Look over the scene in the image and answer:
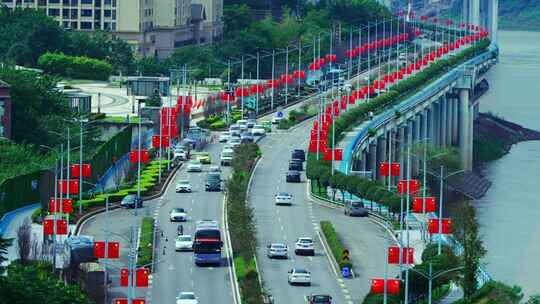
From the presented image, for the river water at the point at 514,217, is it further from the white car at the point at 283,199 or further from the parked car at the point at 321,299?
the parked car at the point at 321,299

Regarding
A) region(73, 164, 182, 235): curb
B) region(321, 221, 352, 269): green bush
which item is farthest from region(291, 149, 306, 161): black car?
region(321, 221, 352, 269): green bush

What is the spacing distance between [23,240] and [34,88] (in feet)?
156

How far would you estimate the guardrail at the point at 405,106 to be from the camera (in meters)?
122

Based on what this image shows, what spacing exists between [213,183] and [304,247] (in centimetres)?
2070

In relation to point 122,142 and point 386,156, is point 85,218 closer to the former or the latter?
point 122,142

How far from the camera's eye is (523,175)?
147 meters

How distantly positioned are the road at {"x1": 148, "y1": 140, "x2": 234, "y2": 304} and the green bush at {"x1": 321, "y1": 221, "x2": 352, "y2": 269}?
4.95 metres

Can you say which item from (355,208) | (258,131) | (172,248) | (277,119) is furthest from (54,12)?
(172,248)

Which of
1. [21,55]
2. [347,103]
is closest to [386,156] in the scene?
[347,103]

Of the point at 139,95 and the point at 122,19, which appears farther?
the point at 122,19

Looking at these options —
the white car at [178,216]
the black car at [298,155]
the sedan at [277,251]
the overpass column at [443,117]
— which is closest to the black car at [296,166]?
the black car at [298,155]

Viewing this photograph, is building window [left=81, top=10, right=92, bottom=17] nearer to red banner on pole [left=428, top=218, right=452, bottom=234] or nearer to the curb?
the curb

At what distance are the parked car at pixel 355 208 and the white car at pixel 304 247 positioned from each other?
11021 mm

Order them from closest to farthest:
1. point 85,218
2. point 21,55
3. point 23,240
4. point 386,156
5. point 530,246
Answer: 1. point 23,240
2. point 85,218
3. point 530,246
4. point 386,156
5. point 21,55
